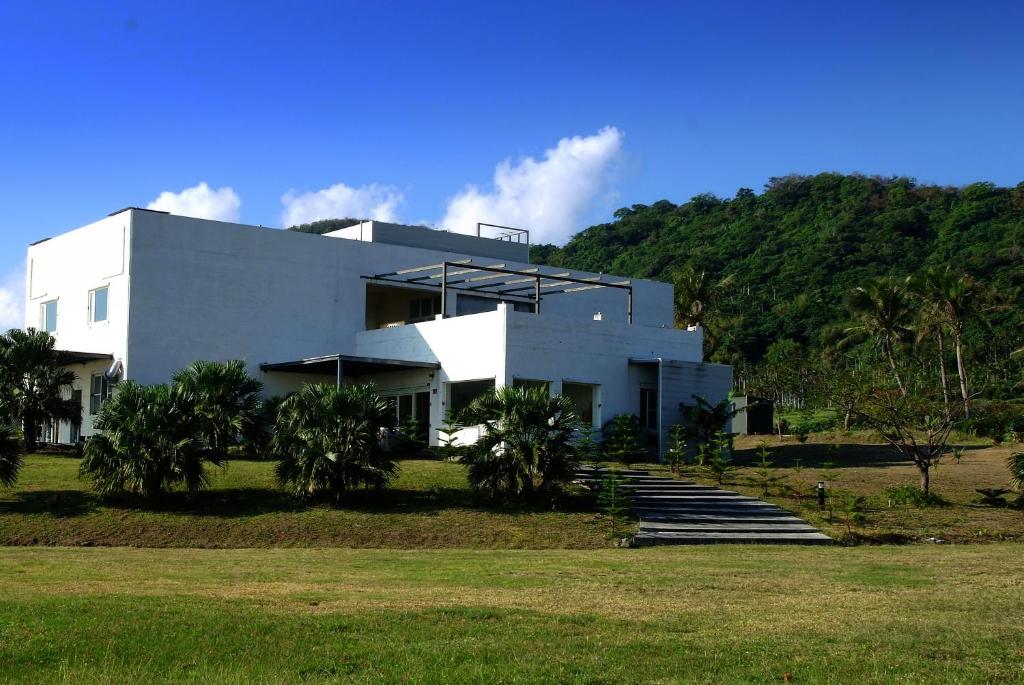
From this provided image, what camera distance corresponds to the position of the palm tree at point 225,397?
2653 centimetres

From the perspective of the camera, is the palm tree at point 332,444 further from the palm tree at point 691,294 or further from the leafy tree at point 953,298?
the palm tree at point 691,294

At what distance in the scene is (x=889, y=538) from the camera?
2328 centimetres

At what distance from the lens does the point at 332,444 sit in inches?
958

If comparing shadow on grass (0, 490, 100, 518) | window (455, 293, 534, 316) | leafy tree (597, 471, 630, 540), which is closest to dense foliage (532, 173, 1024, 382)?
window (455, 293, 534, 316)

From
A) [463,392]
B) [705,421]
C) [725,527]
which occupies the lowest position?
[725,527]

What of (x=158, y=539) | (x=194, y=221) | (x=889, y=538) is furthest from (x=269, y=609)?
(x=194, y=221)

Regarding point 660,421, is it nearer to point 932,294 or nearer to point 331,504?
point 331,504

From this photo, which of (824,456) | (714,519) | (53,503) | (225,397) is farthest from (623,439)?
(53,503)

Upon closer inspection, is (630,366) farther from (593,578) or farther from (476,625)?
(476,625)

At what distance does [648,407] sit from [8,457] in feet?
56.4

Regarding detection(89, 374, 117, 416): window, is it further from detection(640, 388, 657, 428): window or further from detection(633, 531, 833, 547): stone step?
detection(633, 531, 833, 547): stone step

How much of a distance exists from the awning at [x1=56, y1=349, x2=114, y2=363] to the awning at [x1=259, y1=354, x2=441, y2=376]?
426 centimetres

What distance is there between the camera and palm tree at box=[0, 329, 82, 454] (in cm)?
3039

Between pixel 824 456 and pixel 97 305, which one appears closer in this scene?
pixel 97 305
